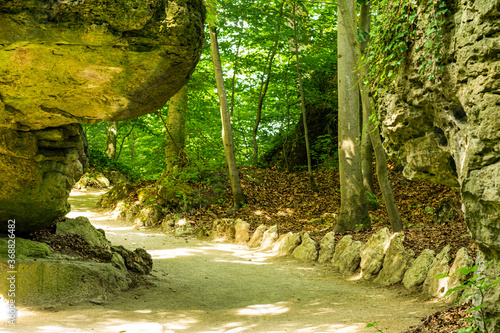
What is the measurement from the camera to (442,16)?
10.2 feet

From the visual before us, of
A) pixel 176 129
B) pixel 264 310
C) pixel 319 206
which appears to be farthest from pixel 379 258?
pixel 176 129

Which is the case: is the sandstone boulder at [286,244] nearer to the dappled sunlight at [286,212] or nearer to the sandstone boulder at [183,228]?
the dappled sunlight at [286,212]

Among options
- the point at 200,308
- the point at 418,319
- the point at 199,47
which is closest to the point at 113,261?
the point at 200,308

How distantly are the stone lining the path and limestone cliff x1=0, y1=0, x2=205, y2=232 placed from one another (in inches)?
145

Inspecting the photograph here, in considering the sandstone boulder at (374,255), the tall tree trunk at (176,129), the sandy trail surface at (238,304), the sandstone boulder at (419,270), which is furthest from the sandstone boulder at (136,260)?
the tall tree trunk at (176,129)

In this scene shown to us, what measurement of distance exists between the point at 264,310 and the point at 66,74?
12.4 ft

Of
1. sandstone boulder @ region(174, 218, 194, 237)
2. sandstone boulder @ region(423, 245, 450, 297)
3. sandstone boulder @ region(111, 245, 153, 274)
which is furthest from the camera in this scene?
sandstone boulder @ region(174, 218, 194, 237)

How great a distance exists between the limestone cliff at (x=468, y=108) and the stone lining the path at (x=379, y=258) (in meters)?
0.79

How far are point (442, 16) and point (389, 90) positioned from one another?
3.21ft

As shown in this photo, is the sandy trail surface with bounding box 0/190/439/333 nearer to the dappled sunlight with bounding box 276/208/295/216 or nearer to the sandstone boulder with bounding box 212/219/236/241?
the sandstone boulder with bounding box 212/219/236/241

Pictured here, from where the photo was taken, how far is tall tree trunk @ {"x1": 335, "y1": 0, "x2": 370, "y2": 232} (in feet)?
26.7

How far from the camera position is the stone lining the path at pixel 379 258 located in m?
4.56

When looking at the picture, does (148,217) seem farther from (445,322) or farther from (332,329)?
(445,322)

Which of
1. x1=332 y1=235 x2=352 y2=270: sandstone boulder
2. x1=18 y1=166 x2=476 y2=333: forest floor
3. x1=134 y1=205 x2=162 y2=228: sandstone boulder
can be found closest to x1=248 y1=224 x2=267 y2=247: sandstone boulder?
x1=18 y1=166 x2=476 y2=333: forest floor
